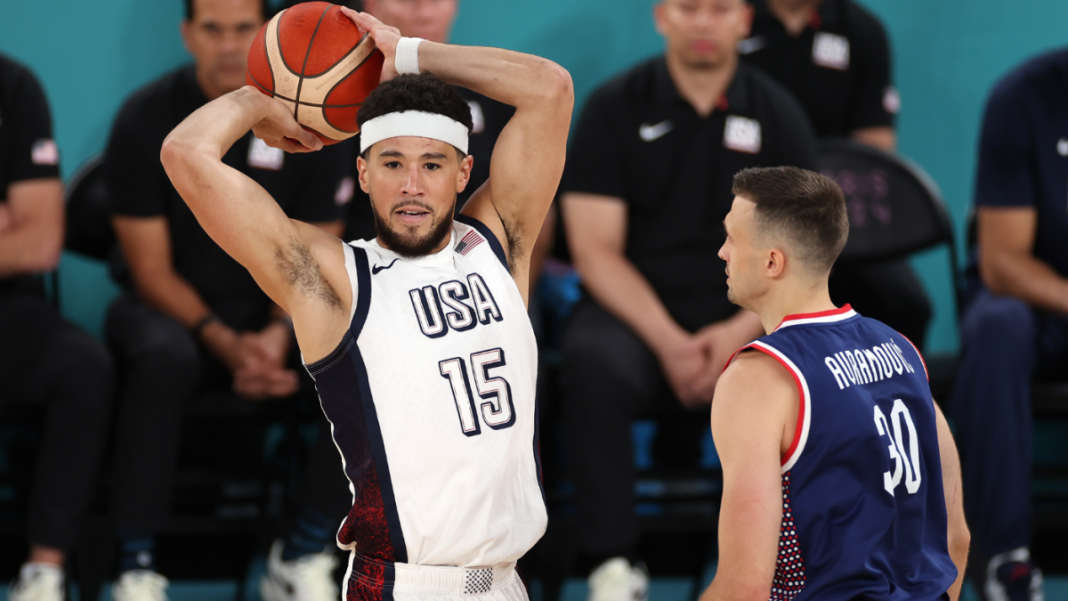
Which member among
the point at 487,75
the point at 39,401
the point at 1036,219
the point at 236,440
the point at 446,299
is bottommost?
the point at 236,440

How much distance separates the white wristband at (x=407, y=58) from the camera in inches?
120

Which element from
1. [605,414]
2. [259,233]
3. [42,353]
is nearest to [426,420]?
[259,233]

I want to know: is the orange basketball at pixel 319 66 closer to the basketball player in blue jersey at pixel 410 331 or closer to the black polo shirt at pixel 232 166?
the basketball player in blue jersey at pixel 410 331

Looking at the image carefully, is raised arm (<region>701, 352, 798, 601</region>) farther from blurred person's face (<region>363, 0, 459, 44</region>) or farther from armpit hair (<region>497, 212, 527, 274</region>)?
blurred person's face (<region>363, 0, 459, 44</region>)

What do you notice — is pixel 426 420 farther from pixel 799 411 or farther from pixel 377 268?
pixel 799 411

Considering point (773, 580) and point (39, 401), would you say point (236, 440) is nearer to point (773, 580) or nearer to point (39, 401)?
point (39, 401)

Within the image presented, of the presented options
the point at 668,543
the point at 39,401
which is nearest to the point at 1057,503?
the point at 668,543

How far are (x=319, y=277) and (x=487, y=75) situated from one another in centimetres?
72

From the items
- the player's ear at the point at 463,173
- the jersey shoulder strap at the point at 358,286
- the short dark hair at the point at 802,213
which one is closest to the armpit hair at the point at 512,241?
the player's ear at the point at 463,173

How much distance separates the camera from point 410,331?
115 inches

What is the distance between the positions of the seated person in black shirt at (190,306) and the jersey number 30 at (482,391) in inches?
64.1

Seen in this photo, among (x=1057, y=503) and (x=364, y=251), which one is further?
(x=1057, y=503)

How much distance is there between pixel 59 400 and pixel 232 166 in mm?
1240

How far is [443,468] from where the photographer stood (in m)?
2.88
